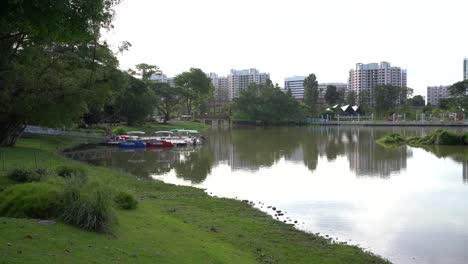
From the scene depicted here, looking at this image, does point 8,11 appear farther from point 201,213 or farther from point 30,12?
point 201,213

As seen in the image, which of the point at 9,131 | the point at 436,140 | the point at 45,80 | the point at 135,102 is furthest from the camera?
the point at 135,102

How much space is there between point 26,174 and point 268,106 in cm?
11016

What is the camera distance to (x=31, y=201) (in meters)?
9.45

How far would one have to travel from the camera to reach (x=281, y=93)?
123125 millimetres

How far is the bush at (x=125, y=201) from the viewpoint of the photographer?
12750 millimetres

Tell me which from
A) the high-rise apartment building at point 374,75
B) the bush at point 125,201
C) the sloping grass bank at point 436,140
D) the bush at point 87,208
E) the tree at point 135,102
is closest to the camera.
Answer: the bush at point 87,208

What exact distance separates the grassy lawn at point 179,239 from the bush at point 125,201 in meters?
0.23

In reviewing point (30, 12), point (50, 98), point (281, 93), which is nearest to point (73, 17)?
point (30, 12)

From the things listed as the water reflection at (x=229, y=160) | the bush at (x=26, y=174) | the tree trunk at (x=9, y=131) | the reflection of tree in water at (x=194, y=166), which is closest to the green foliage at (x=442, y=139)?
the water reflection at (x=229, y=160)

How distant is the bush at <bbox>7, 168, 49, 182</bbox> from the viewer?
13.2 meters

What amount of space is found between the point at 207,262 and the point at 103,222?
214 centimetres

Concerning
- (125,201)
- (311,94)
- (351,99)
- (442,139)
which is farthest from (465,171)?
(351,99)

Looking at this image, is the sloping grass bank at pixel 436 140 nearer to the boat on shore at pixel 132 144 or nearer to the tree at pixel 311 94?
the boat on shore at pixel 132 144

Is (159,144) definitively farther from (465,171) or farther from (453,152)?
(465,171)
